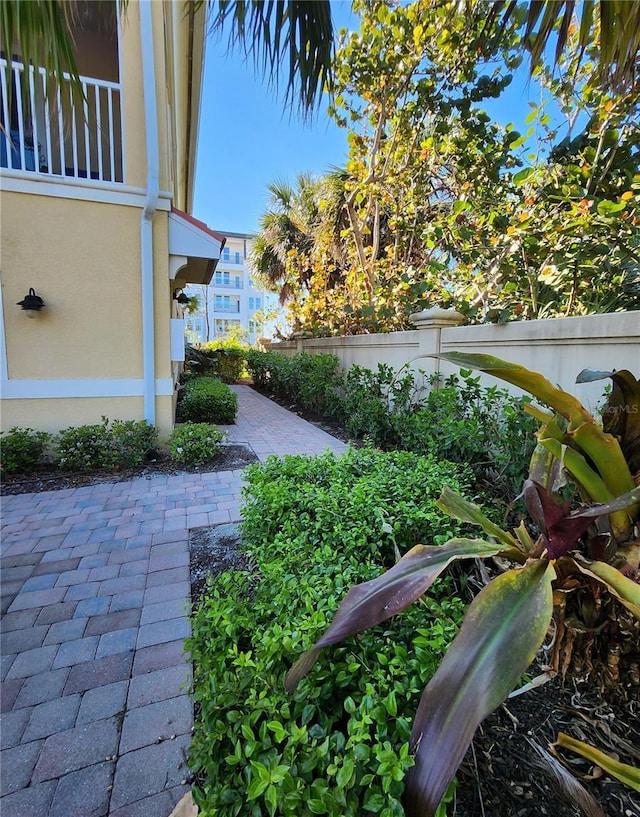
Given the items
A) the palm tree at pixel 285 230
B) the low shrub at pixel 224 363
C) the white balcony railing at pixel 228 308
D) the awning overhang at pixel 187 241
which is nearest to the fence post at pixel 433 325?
the awning overhang at pixel 187 241

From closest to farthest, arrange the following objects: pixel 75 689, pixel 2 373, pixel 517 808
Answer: pixel 517 808, pixel 75 689, pixel 2 373

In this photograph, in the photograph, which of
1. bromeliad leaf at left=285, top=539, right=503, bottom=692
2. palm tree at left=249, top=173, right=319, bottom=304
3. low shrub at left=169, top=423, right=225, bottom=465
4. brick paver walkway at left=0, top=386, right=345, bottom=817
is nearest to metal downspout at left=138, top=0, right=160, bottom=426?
low shrub at left=169, top=423, right=225, bottom=465

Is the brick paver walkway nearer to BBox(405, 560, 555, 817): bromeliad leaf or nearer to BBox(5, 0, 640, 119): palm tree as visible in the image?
BBox(405, 560, 555, 817): bromeliad leaf

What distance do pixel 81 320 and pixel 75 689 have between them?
13.1 feet

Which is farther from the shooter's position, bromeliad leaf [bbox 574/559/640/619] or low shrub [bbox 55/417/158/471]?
low shrub [bbox 55/417/158/471]

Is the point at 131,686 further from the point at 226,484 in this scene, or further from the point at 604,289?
the point at 604,289

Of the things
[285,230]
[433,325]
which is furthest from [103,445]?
[285,230]

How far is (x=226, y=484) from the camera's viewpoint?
14.0 ft

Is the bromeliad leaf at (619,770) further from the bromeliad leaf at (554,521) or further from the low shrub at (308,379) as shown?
the low shrub at (308,379)

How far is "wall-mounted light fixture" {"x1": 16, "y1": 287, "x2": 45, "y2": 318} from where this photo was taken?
4.24 meters

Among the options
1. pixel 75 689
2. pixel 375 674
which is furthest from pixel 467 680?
pixel 75 689

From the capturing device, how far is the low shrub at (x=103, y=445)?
4426mm

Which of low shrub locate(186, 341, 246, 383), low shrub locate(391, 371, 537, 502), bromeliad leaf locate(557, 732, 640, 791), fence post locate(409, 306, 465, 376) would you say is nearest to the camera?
bromeliad leaf locate(557, 732, 640, 791)

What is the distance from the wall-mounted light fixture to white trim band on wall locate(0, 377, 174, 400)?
78 cm
